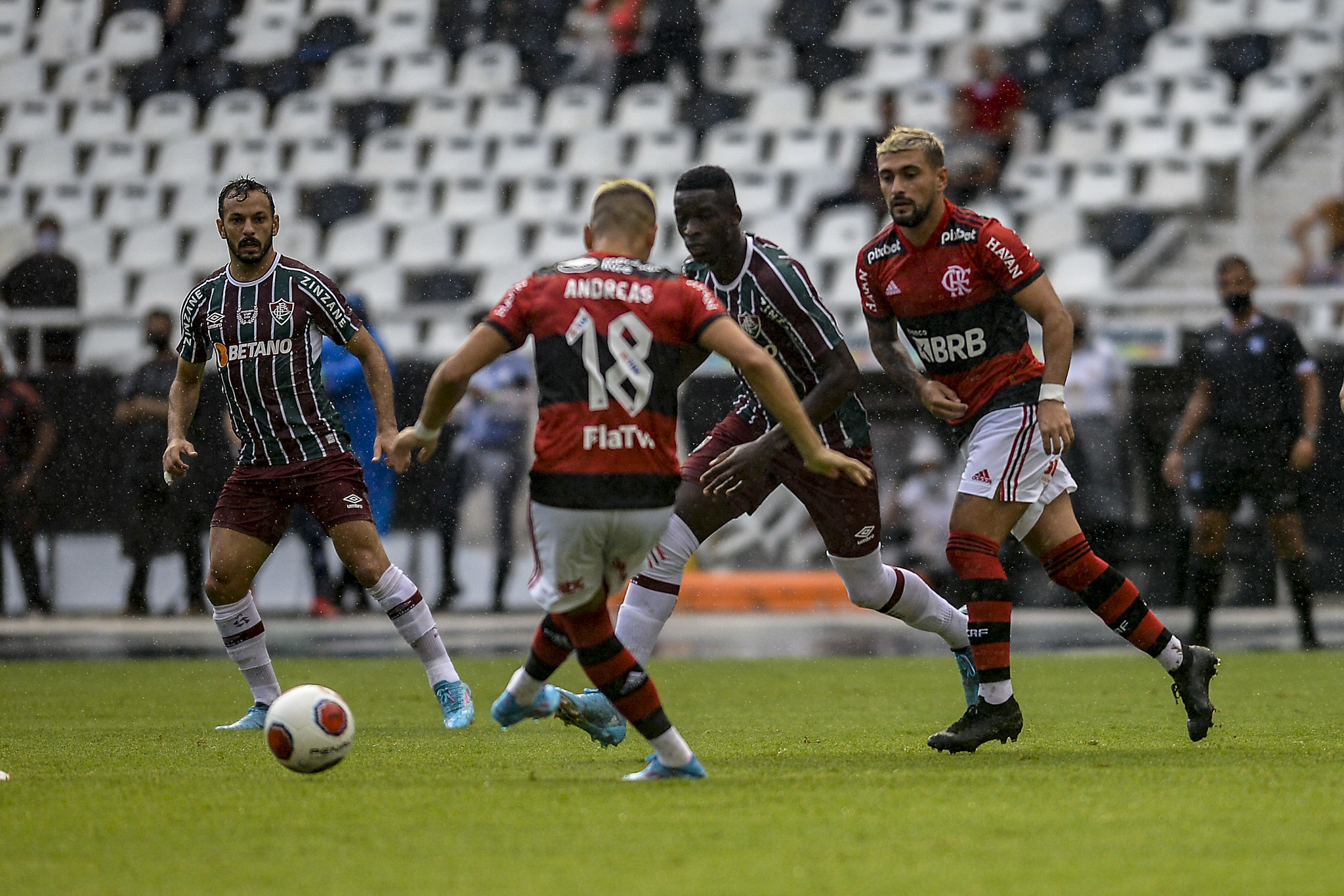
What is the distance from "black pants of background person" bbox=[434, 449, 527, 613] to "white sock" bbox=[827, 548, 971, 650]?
7.92 meters

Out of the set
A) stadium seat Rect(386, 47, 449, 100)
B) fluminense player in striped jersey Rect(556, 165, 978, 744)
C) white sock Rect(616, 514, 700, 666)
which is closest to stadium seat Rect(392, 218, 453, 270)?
stadium seat Rect(386, 47, 449, 100)

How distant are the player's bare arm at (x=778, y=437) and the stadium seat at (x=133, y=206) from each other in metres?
16.1

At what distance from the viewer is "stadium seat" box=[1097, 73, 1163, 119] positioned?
18906 millimetres

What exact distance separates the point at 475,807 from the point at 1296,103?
15528 mm

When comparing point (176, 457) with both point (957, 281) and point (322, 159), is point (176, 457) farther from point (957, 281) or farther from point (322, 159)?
point (322, 159)

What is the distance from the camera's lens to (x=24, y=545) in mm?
14906

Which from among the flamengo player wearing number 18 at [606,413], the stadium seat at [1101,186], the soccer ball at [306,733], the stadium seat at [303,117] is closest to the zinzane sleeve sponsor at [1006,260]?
the flamengo player wearing number 18 at [606,413]

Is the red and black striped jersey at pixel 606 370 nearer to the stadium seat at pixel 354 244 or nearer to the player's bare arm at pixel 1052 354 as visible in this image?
the player's bare arm at pixel 1052 354

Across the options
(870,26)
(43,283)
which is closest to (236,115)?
(43,283)

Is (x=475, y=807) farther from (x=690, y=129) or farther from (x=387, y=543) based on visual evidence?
(x=690, y=129)

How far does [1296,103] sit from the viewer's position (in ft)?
59.1

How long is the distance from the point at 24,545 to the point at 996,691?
10.9 metres

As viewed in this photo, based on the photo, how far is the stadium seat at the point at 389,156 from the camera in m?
20.9

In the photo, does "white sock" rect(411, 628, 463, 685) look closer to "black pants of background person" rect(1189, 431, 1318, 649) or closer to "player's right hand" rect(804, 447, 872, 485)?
"player's right hand" rect(804, 447, 872, 485)
